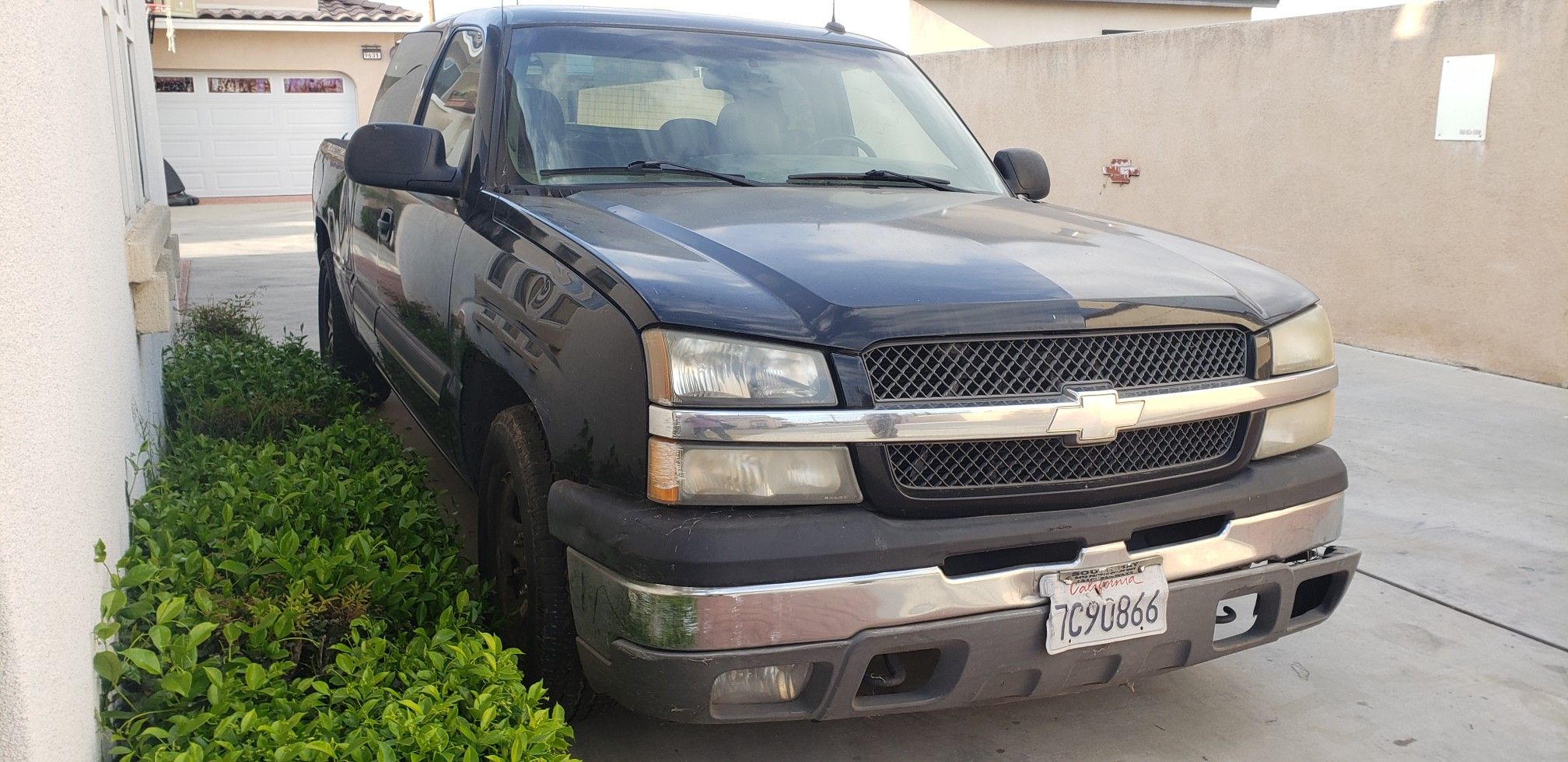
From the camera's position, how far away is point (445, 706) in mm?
2232

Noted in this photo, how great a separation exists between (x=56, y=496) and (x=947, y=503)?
1.50 metres

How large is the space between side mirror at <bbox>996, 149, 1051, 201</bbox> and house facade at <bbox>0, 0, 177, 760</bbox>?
2706 mm

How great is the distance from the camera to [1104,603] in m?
2.53

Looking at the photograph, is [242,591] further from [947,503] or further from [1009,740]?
[1009,740]

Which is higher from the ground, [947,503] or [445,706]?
[947,503]

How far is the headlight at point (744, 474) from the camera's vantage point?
90.8 inches

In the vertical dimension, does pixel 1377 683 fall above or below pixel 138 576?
below

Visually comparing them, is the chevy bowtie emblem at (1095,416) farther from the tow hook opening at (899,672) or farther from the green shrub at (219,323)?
the green shrub at (219,323)

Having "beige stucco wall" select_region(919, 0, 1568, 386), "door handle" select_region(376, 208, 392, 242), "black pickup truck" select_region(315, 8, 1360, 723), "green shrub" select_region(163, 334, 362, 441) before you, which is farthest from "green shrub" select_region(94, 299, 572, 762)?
"beige stucco wall" select_region(919, 0, 1568, 386)

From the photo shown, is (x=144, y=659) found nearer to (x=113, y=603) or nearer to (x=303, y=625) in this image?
(x=113, y=603)

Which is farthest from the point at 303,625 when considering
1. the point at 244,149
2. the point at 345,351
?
the point at 244,149

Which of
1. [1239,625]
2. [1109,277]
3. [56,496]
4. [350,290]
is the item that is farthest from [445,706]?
[350,290]

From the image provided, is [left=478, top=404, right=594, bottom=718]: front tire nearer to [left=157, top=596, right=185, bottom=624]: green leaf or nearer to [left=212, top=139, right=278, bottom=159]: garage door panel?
[left=157, top=596, right=185, bottom=624]: green leaf

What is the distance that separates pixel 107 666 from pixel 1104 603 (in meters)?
1.83
